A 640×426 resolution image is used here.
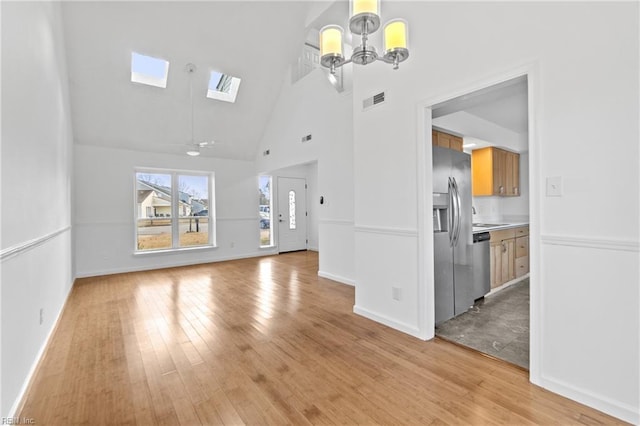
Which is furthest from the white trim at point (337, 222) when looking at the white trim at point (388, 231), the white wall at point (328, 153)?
the white trim at point (388, 231)

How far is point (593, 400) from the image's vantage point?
1.75 meters

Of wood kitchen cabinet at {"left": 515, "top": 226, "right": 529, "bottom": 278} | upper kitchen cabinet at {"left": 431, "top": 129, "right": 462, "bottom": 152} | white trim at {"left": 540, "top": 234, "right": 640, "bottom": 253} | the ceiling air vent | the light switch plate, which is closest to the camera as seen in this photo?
white trim at {"left": 540, "top": 234, "right": 640, "bottom": 253}

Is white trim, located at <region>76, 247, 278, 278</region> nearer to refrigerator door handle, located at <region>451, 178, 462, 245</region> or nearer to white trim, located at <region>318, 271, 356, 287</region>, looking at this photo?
white trim, located at <region>318, 271, 356, 287</region>

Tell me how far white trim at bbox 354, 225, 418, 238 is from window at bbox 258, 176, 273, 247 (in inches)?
205

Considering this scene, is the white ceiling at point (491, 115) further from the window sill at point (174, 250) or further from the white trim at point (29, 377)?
the window sill at point (174, 250)

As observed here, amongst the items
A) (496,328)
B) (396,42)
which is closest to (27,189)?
(396,42)

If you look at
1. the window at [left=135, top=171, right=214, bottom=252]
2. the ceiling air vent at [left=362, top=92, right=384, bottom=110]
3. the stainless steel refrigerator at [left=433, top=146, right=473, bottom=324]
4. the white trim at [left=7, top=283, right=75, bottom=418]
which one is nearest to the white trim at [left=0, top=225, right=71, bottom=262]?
the white trim at [left=7, top=283, right=75, bottom=418]

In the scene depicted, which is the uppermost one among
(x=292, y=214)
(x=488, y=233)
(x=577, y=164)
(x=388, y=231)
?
(x=577, y=164)

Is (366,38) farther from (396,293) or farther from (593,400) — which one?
(593,400)

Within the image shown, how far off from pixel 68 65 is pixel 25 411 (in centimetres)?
480

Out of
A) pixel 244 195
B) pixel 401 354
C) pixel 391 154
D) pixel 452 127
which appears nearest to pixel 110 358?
pixel 401 354

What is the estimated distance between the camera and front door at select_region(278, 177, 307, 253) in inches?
329

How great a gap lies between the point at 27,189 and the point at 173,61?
12.2 feet

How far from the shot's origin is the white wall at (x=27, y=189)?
174cm
